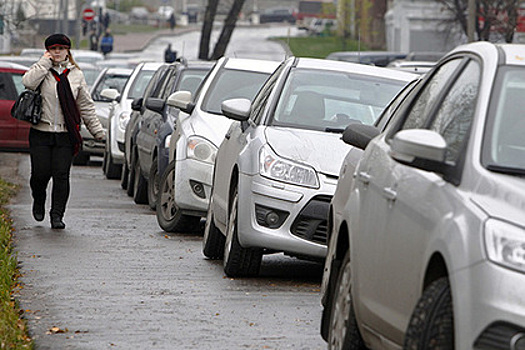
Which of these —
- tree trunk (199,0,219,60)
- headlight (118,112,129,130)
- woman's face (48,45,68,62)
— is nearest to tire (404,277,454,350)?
woman's face (48,45,68,62)

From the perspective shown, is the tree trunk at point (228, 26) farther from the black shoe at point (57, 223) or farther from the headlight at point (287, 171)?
the headlight at point (287, 171)

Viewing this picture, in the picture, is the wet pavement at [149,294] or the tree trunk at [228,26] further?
the tree trunk at [228,26]

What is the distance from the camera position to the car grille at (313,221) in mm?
10086

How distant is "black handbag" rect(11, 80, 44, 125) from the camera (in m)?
13.6

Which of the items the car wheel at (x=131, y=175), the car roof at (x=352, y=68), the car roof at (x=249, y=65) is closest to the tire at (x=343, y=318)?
the car roof at (x=352, y=68)

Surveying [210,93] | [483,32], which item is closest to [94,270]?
[210,93]

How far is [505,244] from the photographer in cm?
478

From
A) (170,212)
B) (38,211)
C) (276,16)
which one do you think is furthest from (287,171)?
(276,16)

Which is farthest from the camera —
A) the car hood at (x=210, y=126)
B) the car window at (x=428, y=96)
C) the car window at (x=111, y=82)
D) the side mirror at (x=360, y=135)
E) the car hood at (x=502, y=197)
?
the car window at (x=111, y=82)

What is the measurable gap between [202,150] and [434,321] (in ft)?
28.3

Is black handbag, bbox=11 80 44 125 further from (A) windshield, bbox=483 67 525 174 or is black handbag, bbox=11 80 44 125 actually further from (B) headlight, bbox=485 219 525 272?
(B) headlight, bbox=485 219 525 272

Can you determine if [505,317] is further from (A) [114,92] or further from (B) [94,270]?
(A) [114,92]

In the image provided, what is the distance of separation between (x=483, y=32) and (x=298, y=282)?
1334 inches

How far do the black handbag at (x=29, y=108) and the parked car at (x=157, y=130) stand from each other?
2.03 metres
